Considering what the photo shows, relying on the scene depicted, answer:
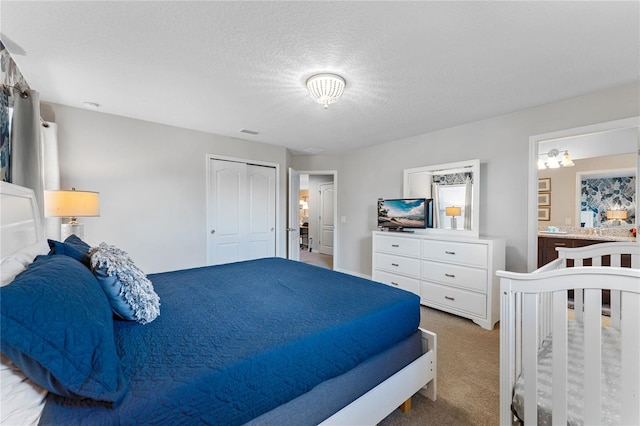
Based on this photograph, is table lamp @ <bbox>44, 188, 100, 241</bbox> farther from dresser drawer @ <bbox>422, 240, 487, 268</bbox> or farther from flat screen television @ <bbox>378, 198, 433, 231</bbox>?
dresser drawer @ <bbox>422, 240, 487, 268</bbox>

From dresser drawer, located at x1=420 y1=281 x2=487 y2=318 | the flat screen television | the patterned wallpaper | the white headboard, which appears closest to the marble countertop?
the patterned wallpaper

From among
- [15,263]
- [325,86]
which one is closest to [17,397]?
[15,263]

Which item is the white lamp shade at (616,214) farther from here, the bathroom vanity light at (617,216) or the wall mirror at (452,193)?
the wall mirror at (452,193)

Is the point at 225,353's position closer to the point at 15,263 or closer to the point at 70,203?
the point at 15,263

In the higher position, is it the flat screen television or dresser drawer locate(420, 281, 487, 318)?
the flat screen television

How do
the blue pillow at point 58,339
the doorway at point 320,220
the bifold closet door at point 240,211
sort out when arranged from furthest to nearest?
the doorway at point 320,220 < the bifold closet door at point 240,211 < the blue pillow at point 58,339

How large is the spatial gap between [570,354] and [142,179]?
410 centimetres

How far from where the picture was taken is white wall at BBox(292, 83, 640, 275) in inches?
103

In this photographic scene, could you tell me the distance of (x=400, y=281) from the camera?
3.75 m

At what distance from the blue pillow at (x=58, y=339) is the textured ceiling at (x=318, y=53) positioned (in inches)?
60.1

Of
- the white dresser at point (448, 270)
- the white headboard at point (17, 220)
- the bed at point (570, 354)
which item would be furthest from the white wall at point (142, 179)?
the bed at point (570, 354)

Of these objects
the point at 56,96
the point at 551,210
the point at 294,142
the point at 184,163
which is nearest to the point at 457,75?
the point at 294,142

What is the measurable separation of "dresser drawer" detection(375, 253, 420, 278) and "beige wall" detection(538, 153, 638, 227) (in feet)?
10.7

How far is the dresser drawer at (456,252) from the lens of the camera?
2.96 metres
